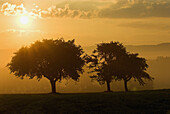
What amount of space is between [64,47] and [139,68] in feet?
75.8

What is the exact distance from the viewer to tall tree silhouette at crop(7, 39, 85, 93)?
65.7 metres

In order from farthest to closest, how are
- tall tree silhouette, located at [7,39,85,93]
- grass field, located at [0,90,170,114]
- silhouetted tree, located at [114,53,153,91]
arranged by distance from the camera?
silhouetted tree, located at [114,53,153,91], tall tree silhouette, located at [7,39,85,93], grass field, located at [0,90,170,114]

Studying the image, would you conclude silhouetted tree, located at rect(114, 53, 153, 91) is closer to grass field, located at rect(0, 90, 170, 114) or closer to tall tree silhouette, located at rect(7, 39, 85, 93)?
tall tree silhouette, located at rect(7, 39, 85, 93)

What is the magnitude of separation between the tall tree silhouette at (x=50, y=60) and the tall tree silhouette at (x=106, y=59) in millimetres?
7715

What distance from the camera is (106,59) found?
75812 millimetres

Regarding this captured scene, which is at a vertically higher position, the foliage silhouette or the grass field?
the foliage silhouette

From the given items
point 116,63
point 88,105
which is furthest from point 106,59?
point 88,105

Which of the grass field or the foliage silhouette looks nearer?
the grass field

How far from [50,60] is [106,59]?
710 inches

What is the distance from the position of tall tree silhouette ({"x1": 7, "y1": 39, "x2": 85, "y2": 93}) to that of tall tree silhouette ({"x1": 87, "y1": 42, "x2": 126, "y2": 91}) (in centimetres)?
772

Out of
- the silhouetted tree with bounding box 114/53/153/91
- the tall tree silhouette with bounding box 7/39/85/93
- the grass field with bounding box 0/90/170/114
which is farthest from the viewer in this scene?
the silhouetted tree with bounding box 114/53/153/91

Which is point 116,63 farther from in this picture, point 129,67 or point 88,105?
point 88,105

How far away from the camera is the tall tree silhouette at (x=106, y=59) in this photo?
7406cm

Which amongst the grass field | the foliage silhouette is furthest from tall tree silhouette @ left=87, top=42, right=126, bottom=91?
the grass field
